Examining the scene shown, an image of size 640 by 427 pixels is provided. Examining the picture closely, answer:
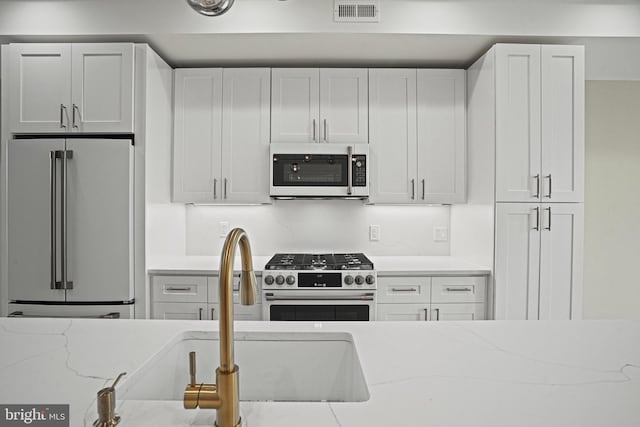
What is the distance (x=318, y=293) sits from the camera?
2.56 metres

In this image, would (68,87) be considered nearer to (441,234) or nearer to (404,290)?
(404,290)

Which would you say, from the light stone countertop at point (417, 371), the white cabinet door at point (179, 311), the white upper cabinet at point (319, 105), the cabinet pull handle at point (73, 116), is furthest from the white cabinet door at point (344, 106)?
the light stone countertop at point (417, 371)

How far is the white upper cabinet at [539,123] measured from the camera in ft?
8.29

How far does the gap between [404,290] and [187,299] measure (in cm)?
144

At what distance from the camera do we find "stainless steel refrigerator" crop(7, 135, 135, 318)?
2.45 metres

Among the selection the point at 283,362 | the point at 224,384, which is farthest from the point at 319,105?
the point at 224,384

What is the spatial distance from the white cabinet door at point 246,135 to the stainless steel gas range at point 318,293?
2.24 ft

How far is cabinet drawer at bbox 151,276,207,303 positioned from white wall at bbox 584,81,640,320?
313 centimetres

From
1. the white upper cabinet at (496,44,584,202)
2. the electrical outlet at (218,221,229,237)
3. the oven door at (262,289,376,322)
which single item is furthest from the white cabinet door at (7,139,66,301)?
the white upper cabinet at (496,44,584,202)

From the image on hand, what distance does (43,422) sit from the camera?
0.71 meters

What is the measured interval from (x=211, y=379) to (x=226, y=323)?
0.65 m

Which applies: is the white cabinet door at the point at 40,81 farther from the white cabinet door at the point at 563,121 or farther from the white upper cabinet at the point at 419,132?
the white cabinet door at the point at 563,121

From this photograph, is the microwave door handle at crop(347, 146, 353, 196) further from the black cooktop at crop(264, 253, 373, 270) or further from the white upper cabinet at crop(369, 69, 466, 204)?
the black cooktop at crop(264, 253, 373, 270)

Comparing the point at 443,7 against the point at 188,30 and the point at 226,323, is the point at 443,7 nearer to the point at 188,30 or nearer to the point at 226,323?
the point at 188,30
